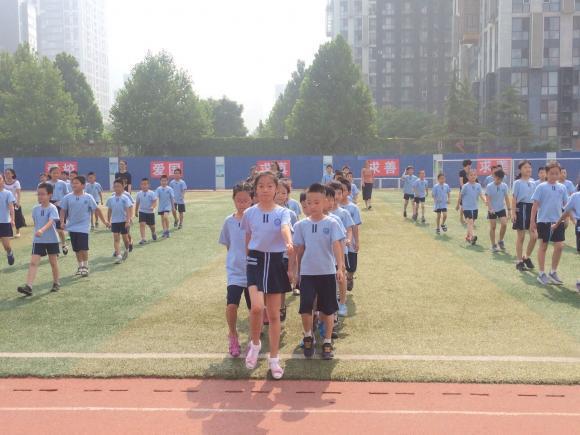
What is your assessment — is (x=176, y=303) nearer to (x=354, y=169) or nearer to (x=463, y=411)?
(x=463, y=411)

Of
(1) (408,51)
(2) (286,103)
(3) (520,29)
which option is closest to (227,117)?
(2) (286,103)

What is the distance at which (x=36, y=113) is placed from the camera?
2256 inches

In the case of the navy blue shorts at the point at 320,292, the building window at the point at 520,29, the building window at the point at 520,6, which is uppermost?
the building window at the point at 520,6

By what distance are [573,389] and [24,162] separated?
48610mm

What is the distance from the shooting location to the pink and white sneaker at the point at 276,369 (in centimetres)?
628

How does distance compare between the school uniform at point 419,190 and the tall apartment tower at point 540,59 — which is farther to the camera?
the tall apartment tower at point 540,59

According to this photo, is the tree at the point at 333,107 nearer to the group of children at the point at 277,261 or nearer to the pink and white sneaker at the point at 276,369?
the group of children at the point at 277,261

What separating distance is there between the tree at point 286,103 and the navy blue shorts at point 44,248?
227 ft

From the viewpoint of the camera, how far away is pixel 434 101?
344ft

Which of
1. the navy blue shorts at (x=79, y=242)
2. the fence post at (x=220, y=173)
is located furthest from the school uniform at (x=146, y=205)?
the fence post at (x=220, y=173)

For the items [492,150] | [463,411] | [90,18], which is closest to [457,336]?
[463,411]

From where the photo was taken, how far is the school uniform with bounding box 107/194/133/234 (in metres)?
14.5

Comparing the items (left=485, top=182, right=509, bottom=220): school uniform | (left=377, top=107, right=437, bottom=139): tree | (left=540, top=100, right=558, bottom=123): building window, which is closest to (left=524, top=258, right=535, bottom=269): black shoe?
(left=485, top=182, right=509, bottom=220): school uniform

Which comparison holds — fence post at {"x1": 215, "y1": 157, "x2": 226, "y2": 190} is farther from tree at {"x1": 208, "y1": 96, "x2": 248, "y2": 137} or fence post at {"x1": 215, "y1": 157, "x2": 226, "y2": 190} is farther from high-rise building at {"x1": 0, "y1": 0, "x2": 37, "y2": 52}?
high-rise building at {"x1": 0, "y1": 0, "x2": 37, "y2": 52}
